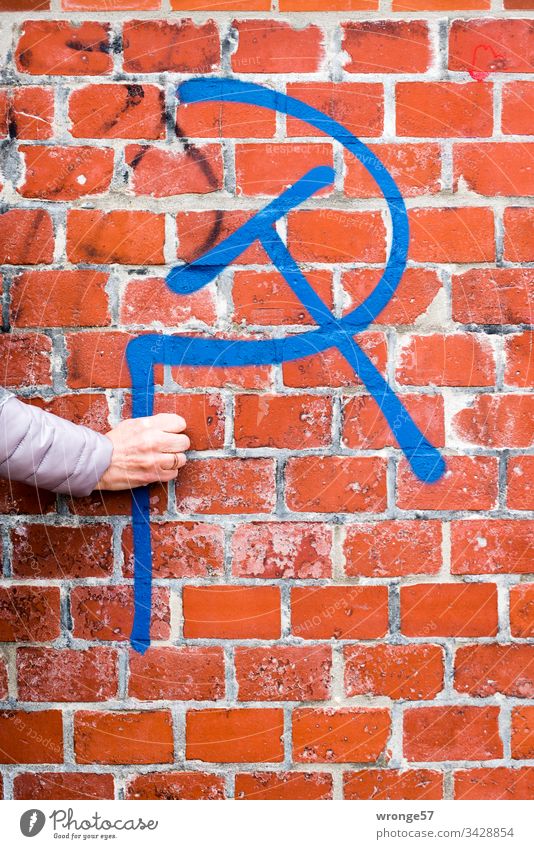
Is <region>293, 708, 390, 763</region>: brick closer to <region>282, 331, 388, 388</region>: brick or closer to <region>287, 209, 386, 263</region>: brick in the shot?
<region>282, 331, 388, 388</region>: brick

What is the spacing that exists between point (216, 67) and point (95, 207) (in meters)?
0.30

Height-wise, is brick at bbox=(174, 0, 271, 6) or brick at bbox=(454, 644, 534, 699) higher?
brick at bbox=(174, 0, 271, 6)

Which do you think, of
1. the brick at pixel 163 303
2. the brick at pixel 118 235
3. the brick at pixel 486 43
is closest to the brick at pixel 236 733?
the brick at pixel 163 303

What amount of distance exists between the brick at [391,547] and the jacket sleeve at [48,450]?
431 mm

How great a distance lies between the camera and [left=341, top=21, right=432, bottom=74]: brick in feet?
3.67

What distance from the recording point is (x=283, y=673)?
1177 millimetres

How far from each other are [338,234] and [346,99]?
0.22 metres

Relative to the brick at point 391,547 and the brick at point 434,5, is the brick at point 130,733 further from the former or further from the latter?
the brick at point 434,5

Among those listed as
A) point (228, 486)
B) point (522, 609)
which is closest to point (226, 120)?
point (228, 486)

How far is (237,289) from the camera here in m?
1.14

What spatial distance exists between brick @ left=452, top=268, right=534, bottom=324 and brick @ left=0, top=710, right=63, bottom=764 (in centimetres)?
96

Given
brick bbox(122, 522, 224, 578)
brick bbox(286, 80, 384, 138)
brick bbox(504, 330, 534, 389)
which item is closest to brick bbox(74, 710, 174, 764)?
brick bbox(122, 522, 224, 578)

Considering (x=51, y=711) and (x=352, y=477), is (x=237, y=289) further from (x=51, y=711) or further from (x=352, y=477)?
(x=51, y=711)

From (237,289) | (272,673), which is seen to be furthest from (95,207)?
(272,673)
